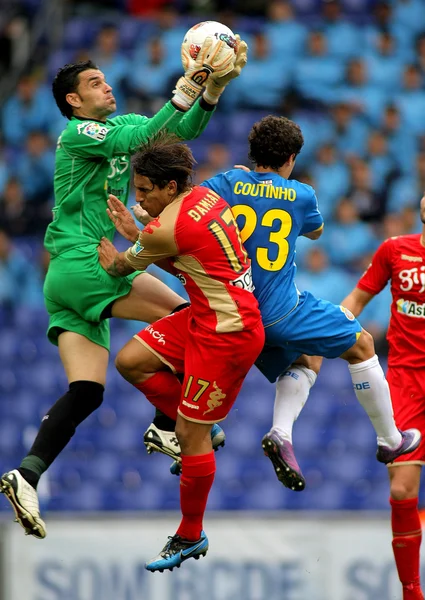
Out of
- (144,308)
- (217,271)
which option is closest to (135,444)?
(144,308)

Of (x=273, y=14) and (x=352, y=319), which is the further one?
(x=273, y=14)

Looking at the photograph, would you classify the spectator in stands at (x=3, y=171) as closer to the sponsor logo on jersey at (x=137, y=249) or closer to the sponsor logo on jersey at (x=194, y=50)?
the sponsor logo on jersey at (x=194, y=50)

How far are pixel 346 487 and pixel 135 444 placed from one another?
2162 mm

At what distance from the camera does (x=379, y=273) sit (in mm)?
8312

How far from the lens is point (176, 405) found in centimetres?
739

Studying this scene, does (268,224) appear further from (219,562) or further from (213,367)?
(219,562)

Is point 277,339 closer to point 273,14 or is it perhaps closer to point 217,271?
point 217,271

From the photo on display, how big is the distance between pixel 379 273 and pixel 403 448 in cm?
132

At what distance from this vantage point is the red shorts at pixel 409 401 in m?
8.02

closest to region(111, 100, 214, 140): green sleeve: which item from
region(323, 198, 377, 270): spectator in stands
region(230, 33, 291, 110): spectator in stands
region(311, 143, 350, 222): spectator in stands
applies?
region(323, 198, 377, 270): spectator in stands

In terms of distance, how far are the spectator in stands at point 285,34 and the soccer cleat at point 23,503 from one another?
9.89 meters

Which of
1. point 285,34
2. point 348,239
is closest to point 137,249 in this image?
point 348,239

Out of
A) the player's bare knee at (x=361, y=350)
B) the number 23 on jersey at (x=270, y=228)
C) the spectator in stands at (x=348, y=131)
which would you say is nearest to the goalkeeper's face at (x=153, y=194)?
the number 23 on jersey at (x=270, y=228)

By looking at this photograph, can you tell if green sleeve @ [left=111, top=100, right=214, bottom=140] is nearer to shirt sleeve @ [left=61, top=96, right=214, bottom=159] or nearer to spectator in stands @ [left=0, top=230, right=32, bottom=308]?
shirt sleeve @ [left=61, top=96, right=214, bottom=159]
